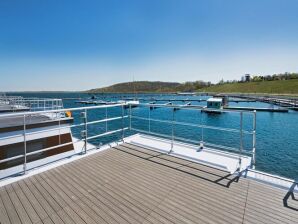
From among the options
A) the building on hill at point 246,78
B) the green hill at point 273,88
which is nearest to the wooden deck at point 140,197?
the green hill at point 273,88

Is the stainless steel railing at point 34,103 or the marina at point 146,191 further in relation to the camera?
the stainless steel railing at point 34,103

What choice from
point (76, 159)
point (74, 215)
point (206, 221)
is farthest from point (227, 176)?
point (76, 159)

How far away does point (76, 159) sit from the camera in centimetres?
407

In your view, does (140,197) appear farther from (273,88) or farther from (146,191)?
(273,88)

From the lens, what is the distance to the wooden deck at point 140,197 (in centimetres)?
219

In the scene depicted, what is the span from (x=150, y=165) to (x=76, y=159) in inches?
68.0

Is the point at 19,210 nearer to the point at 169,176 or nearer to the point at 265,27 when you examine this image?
the point at 169,176

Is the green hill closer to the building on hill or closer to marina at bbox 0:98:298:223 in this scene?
the building on hill

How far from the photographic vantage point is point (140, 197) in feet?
8.65

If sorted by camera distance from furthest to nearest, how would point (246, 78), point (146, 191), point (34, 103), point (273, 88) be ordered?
point (246, 78), point (273, 88), point (34, 103), point (146, 191)

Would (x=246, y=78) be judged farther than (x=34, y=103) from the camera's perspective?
Yes

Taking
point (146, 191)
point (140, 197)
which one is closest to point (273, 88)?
point (146, 191)

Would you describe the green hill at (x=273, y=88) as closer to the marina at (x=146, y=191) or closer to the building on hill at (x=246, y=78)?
the building on hill at (x=246, y=78)

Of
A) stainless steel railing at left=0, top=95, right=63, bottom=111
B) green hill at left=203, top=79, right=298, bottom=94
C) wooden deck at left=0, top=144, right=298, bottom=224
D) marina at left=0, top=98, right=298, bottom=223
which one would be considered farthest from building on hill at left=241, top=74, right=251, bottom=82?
wooden deck at left=0, top=144, right=298, bottom=224
